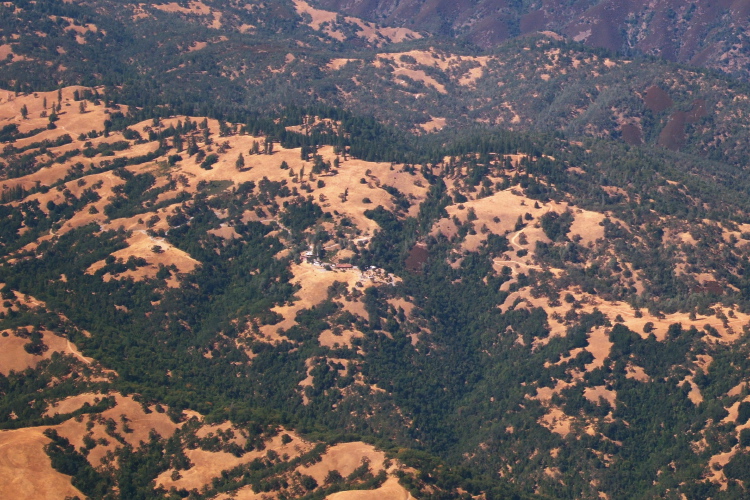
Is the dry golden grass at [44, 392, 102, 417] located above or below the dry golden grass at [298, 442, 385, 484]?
below

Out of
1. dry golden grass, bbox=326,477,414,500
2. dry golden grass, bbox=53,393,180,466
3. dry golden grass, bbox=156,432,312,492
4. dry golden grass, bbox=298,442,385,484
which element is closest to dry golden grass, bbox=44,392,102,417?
dry golden grass, bbox=53,393,180,466

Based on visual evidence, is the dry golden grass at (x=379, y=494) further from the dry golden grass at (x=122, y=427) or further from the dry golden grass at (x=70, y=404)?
the dry golden grass at (x=70, y=404)

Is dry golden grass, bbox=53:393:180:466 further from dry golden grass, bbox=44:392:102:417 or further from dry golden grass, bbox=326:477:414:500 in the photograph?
dry golden grass, bbox=326:477:414:500

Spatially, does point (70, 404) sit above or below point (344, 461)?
below

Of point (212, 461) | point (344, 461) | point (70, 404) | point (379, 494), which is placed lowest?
point (70, 404)

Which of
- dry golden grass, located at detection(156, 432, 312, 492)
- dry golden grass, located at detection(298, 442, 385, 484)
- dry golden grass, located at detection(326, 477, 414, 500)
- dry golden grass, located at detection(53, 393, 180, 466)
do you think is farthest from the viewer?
dry golden grass, located at detection(53, 393, 180, 466)

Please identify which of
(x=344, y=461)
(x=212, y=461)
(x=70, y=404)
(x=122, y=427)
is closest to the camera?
(x=344, y=461)

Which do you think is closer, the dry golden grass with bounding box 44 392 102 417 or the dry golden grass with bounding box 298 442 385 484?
the dry golden grass with bounding box 298 442 385 484

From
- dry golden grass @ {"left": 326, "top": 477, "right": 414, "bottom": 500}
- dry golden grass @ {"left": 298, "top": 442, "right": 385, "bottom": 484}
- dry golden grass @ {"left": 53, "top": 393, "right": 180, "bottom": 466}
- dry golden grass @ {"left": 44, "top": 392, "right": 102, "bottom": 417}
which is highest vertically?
dry golden grass @ {"left": 326, "top": 477, "right": 414, "bottom": 500}

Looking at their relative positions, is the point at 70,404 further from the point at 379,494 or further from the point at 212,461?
the point at 379,494

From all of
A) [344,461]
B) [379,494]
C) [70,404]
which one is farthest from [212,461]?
[379,494]

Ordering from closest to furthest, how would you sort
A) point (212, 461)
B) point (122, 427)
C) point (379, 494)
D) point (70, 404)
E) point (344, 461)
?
point (379, 494) → point (344, 461) → point (212, 461) → point (122, 427) → point (70, 404)
